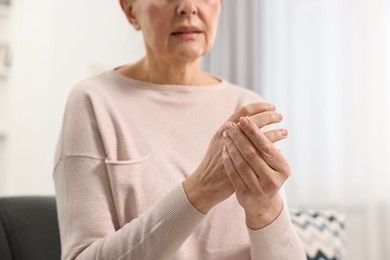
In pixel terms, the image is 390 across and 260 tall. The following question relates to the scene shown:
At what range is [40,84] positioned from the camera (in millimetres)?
2869

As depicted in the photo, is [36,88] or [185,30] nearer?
[185,30]

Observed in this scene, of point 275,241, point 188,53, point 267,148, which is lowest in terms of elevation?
point 275,241

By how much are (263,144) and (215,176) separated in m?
0.10

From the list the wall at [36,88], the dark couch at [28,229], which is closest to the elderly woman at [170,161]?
the dark couch at [28,229]

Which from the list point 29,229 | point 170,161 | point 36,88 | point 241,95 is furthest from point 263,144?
point 36,88

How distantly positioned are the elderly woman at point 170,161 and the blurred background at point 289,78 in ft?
4.01

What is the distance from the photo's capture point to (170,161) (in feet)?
3.36

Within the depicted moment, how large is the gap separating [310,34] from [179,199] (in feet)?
6.47

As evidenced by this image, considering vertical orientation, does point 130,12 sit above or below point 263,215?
above

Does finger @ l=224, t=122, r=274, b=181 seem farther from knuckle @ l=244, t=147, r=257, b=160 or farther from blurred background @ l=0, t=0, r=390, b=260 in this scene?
blurred background @ l=0, t=0, r=390, b=260

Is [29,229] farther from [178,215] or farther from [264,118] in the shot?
[264,118]

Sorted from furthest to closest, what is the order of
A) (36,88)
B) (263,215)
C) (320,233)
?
(36,88), (320,233), (263,215)

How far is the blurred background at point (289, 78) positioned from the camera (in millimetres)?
2326

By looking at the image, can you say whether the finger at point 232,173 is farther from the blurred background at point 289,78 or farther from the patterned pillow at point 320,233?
the blurred background at point 289,78
